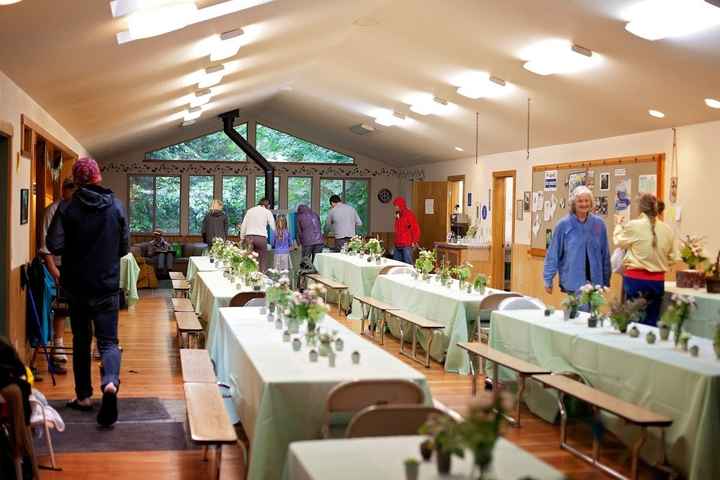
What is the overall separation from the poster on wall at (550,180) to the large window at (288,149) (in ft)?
29.2

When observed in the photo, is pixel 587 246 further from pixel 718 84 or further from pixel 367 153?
pixel 367 153

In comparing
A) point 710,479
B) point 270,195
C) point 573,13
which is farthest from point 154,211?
point 710,479

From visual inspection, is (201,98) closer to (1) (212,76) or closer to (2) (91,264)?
(1) (212,76)

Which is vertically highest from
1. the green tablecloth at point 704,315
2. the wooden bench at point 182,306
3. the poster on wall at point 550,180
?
the poster on wall at point 550,180

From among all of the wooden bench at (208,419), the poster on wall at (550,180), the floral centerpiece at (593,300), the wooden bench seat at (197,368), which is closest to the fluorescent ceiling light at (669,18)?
the floral centerpiece at (593,300)

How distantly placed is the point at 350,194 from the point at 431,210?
12.7ft

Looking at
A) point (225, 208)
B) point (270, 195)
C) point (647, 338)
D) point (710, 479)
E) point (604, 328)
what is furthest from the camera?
point (225, 208)

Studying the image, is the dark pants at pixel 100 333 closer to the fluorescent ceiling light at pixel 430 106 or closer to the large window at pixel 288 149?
the fluorescent ceiling light at pixel 430 106

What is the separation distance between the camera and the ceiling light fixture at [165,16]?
598cm

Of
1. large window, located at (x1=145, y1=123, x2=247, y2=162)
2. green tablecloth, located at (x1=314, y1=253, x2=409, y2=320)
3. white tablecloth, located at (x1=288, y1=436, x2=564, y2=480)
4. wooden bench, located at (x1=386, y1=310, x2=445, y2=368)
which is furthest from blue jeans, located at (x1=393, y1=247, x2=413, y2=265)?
white tablecloth, located at (x1=288, y1=436, x2=564, y2=480)

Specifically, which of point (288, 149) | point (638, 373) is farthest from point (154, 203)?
point (638, 373)

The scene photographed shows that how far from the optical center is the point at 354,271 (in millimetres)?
11430

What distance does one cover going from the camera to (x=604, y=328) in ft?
19.1

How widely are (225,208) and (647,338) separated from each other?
15.9m
